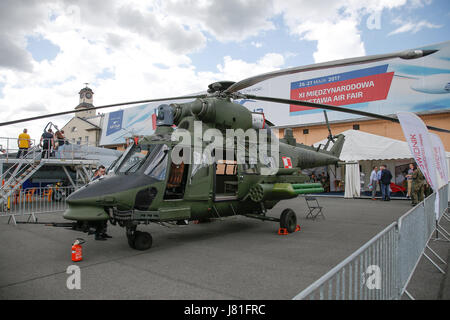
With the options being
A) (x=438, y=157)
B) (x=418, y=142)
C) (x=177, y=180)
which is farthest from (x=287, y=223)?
(x=438, y=157)

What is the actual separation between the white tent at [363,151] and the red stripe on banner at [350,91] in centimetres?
352

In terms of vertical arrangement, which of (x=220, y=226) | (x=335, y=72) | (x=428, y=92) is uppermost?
(x=335, y=72)

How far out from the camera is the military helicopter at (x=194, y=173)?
17.1 ft

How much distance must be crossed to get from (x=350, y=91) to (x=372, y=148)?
527 centimetres

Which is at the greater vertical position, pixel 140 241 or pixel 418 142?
pixel 418 142

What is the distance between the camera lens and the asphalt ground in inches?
148

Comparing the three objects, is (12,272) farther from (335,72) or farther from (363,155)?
(335,72)

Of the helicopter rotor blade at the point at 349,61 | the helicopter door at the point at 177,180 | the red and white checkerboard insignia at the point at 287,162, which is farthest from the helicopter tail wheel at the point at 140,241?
the red and white checkerboard insignia at the point at 287,162

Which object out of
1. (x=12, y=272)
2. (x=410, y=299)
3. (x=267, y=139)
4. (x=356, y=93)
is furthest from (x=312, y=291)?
(x=356, y=93)

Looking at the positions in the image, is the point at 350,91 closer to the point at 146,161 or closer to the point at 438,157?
the point at 438,157

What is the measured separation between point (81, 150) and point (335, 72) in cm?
1683

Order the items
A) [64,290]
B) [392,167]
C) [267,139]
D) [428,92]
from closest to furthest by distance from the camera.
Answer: [64,290]
[267,139]
[428,92]
[392,167]

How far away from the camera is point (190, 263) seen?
4.96 meters

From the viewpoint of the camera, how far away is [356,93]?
1920 cm
